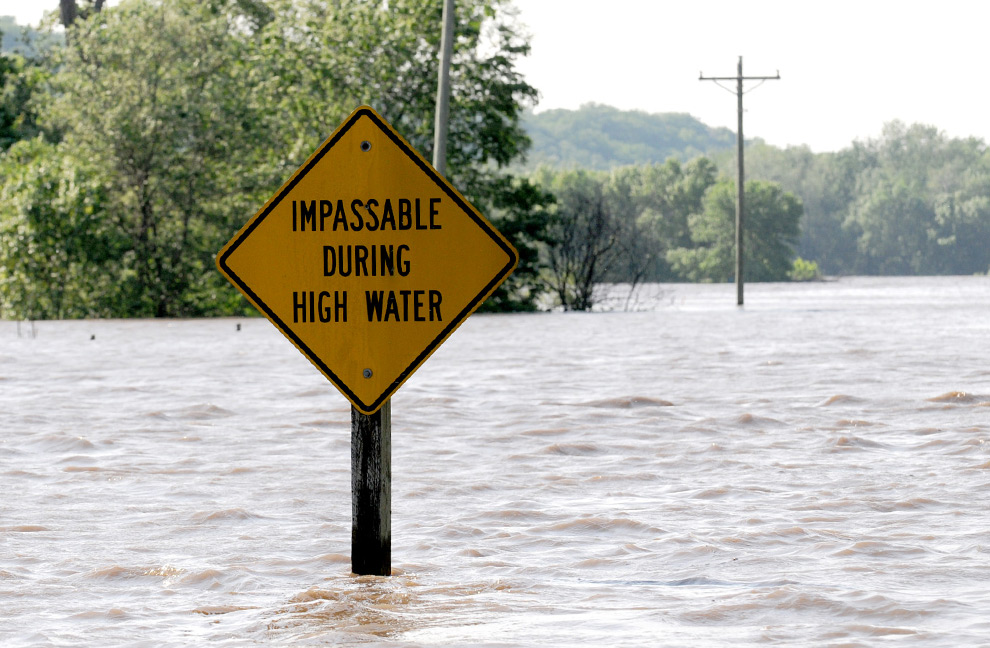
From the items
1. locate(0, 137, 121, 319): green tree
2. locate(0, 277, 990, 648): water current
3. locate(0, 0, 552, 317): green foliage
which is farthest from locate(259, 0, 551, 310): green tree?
locate(0, 277, 990, 648): water current

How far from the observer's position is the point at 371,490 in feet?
19.7

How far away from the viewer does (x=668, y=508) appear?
324 inches

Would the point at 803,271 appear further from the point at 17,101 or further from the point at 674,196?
the point at 17,101

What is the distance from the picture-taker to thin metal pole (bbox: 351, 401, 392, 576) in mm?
5906

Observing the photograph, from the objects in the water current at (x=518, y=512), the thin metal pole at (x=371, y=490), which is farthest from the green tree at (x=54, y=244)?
the thin metal pole at (x=371, y=490)

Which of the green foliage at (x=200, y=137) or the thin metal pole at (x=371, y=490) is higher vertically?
the green foliage at (x=200, y=137)

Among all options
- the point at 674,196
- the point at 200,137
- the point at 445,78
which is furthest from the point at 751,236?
the point at 445,78

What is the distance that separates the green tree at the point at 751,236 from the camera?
131 metres

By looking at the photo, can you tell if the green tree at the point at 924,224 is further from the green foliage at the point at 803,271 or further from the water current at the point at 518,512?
the water current at the point at 518,512

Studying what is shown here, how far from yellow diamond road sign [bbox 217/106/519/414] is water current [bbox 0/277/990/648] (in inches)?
39.5

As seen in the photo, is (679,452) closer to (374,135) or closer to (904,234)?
(374,135)

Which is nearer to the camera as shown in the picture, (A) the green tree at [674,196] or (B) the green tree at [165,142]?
(B) the green tree at [165,142]

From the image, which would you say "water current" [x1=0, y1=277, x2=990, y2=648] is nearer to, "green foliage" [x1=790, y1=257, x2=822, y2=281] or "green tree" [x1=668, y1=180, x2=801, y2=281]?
"green tree" [x1=668, y1=180, x2=801, y2=281]

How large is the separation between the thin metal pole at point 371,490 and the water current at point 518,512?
0.31 feet
